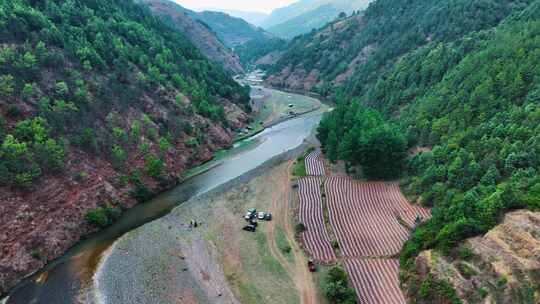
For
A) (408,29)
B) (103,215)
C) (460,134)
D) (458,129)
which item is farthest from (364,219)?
(408,29)

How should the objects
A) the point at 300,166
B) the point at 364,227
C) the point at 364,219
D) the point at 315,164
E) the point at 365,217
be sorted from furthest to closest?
the point at 315,164 < the point at 300,166 < the point at 365,217 < the point at 364,219 < the point at 364,227

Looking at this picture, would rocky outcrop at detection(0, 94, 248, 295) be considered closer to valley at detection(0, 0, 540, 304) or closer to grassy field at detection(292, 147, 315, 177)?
valley at detection(0, 0, 540, 304)

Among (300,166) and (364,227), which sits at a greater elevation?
(364,227)

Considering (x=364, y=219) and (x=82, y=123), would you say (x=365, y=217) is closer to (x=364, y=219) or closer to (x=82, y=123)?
(x=364, y=219)

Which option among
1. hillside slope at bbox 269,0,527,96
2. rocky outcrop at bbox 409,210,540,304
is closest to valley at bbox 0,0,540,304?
rocky outcrop at bbox 409,210,540,304

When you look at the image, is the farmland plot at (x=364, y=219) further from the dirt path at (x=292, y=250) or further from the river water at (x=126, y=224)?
the river water at (x=126, y=224)
